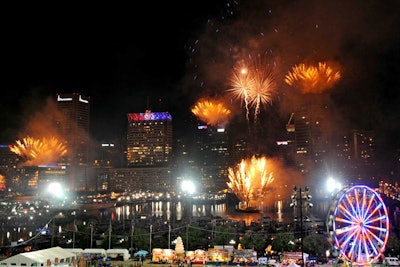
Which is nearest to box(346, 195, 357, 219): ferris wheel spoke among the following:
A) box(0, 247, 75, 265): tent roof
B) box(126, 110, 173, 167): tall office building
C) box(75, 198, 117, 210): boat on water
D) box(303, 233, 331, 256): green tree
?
box(303, 233, 331, 256): green tree

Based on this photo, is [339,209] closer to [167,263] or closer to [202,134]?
[167,263]

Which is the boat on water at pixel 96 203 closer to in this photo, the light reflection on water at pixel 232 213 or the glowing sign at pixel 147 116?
the light reflection on water at pixel 232 213

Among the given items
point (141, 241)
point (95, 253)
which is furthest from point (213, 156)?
point (95, 253)

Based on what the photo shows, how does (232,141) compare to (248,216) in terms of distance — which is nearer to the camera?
(248,216)

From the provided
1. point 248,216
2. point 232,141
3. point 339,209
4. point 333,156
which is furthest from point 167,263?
point 232,141

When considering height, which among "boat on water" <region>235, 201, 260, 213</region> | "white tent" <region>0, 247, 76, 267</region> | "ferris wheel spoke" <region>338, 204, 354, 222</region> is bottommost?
"boat on water" <region>235, 201, 260, 213</region>

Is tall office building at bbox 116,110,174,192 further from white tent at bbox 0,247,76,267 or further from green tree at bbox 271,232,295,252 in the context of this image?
white tent at bbox 0,247,76,267

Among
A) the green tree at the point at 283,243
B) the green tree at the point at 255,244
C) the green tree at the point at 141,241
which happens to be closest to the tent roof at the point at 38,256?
the green tree at the point at 141,241
